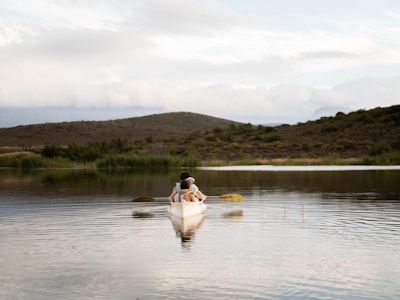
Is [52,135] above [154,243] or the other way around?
above

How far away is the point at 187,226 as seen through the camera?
695 inches

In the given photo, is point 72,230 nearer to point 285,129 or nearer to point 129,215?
point 129,215

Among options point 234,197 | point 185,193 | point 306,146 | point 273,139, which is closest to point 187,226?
point 185,193

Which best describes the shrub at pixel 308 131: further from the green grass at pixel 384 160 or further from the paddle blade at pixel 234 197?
the paddle blade at pixel 234 197

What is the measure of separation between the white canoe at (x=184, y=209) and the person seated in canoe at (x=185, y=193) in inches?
13.8

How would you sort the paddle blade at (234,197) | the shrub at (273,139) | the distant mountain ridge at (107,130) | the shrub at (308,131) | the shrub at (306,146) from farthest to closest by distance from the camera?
the distant mountain ridge at (107,130) < the shrub at (308,131) < the shrub at (273,139) < the shrub at (306,146) < the paddle blade at (234,197)

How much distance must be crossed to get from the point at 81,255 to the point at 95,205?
10.4 meters

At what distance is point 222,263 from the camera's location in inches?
476

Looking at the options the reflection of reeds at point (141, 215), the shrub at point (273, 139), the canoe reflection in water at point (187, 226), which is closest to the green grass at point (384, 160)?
the shrub at point (273, 139)

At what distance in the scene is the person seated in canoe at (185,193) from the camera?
2048cm

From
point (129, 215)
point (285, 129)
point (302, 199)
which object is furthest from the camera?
point (285, 129)

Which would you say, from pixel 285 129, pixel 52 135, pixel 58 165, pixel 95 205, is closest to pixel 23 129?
pixel 52 135

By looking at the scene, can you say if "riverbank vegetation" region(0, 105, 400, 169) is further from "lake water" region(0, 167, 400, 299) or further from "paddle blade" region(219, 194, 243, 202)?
"lake water" region(0, 167, 400, 299)

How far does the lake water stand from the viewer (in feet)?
33.3
